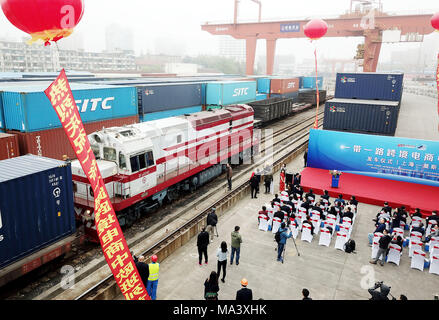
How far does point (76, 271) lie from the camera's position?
445 inches

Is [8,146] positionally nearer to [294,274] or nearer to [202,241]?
[202,241]

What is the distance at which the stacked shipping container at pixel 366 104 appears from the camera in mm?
24953

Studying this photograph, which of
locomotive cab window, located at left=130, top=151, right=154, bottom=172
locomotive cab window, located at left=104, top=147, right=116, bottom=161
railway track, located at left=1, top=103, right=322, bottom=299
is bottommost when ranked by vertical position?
railway track, located at left=1, top=103, right=322, bottom=299

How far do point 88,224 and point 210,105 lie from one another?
1832 centimetres

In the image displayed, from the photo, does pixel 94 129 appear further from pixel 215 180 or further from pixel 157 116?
pixel 215 180

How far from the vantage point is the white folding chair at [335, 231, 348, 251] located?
12.9m

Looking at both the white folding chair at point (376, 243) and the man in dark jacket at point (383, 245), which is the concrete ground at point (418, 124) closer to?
the white folding chair at point (376, 243)

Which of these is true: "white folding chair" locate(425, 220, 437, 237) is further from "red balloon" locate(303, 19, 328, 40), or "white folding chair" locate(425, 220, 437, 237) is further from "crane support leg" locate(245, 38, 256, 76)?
"crane support leg" locate(245, 38, 256, 76)

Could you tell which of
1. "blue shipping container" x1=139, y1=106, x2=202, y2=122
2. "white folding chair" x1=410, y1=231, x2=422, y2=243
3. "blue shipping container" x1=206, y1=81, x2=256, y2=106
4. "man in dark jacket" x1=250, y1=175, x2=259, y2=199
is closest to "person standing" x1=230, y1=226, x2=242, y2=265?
"white folding chair" x1=410, y1=231, x2=422, y2=243

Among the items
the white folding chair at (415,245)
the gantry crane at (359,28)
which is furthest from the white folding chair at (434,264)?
the gantry crane at (359,28)

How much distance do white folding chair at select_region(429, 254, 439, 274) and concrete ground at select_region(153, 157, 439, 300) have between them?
215mm
